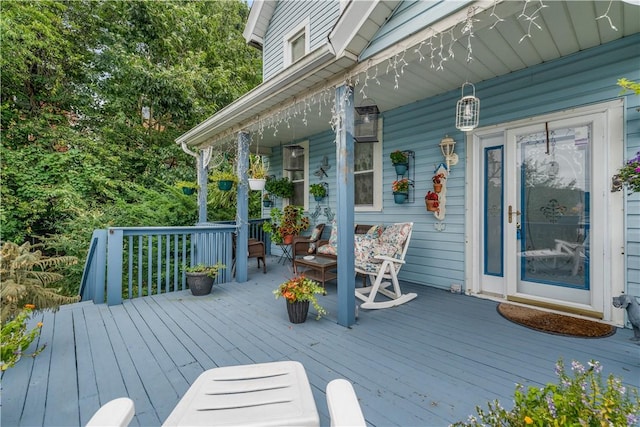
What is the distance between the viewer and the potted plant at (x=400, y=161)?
4250mm

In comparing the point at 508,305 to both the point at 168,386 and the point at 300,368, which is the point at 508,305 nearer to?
the point at 300,368

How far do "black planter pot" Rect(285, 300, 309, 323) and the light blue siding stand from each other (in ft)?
7.65

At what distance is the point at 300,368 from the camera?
5.24ft

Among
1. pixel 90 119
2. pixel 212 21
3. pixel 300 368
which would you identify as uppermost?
pixel 212 21

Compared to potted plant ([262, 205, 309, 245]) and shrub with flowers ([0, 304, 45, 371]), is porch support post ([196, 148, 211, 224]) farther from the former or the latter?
shrub with flowers ([0, 304, 45, 371])

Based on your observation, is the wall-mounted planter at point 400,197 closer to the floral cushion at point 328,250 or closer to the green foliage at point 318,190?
the floral cushion at point 328,250

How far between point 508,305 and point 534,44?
2.68 m

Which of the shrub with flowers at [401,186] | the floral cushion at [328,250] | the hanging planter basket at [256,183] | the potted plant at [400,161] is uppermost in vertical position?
the potted plant at [400,161]

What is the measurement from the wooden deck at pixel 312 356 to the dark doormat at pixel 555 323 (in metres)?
0.11

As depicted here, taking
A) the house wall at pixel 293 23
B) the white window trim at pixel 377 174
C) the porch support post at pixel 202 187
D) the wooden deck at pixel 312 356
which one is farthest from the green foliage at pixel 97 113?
the white window trim at pixel 377 174

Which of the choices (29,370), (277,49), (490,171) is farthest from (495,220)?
(277,49)

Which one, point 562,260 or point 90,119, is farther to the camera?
point 90,119

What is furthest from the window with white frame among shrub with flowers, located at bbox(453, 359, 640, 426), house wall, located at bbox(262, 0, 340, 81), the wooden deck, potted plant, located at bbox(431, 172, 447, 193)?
shrub with flowers, located at bbox(453, 359, 640, 426)

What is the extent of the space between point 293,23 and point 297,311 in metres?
6.23
